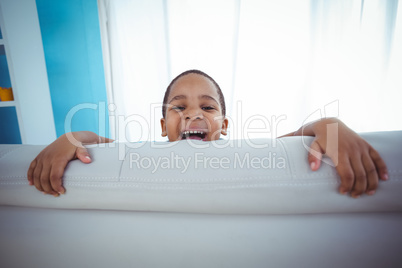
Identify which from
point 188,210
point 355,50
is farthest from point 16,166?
point 355,50

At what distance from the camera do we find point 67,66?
1.74 meters

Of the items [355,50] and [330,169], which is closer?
[330,169]

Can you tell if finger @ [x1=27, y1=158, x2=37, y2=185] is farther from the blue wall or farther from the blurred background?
the blue wall

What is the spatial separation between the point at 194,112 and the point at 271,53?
1.36m

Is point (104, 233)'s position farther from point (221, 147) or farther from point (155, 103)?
point (155, 103)

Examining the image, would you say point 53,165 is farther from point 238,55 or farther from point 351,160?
point 238,55

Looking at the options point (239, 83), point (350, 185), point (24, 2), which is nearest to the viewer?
point (350, 185)

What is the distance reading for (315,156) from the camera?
1.14 ft

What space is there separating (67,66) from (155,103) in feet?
2.96

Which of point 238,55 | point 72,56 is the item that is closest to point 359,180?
point 238,55

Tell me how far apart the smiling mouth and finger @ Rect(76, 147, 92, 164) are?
1.69ft

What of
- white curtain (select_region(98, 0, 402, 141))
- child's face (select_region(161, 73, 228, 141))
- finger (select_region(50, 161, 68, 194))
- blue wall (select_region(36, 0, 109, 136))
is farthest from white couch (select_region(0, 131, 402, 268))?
blue wall (select_region(36, 0, 109, 136))

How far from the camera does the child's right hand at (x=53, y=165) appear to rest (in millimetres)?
365

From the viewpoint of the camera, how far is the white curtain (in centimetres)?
170
